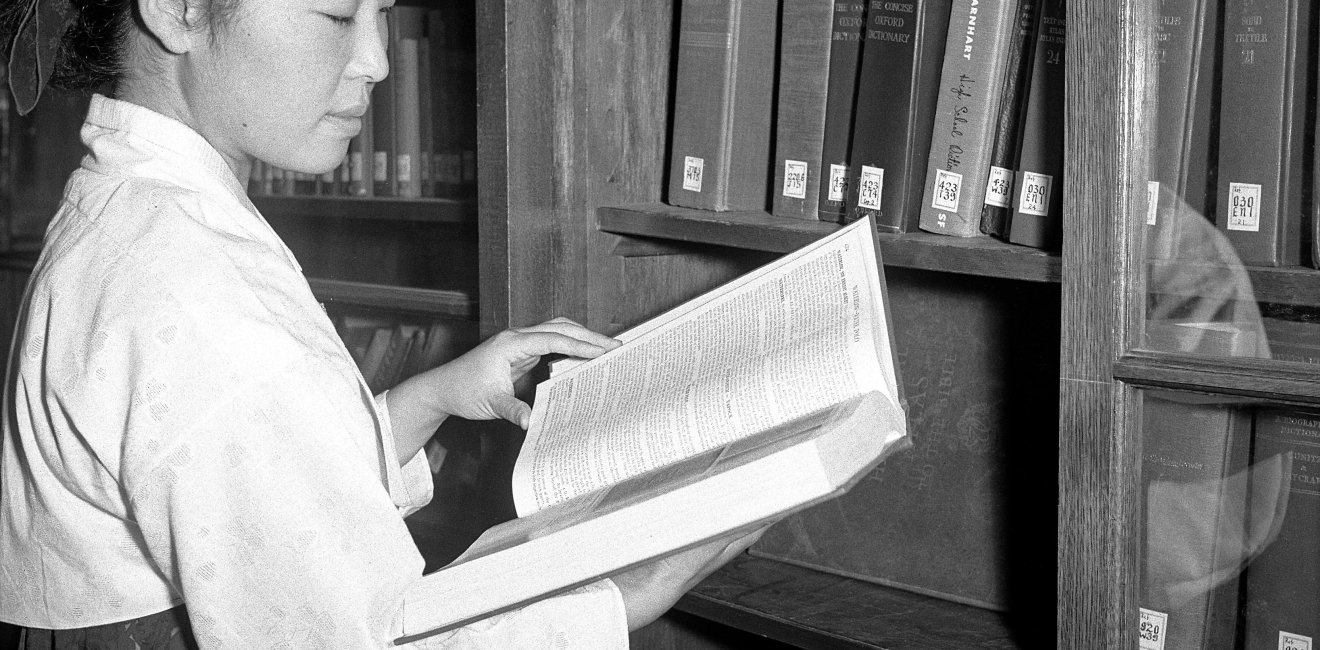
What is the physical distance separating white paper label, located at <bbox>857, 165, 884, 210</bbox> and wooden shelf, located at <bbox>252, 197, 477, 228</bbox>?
0.46m

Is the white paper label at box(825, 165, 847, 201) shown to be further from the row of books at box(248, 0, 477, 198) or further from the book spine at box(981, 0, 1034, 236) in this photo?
the row of books at box(248, 0, 477, 198)

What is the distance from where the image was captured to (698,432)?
0.76m

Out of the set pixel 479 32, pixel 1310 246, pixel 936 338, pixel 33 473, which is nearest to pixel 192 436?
pixel 33 473

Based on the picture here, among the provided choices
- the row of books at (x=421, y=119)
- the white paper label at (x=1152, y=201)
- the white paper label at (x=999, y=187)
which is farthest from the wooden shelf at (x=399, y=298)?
the white paper label at (x=1152, y=201)

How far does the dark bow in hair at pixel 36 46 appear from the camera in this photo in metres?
0.82

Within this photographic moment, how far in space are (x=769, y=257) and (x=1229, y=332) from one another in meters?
0.64

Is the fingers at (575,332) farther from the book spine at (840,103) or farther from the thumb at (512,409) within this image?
the book spine at (840,103)

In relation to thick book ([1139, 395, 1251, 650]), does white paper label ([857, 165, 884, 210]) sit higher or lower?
higher

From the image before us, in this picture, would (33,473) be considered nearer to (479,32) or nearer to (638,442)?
(638,442)

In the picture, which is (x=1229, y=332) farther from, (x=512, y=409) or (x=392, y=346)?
(x=392, y=346)

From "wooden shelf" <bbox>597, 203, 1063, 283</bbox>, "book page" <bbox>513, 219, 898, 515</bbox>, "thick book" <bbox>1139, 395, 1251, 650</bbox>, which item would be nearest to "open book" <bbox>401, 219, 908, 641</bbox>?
"book page" <bbox>513, 219, 898, 515</bbox>

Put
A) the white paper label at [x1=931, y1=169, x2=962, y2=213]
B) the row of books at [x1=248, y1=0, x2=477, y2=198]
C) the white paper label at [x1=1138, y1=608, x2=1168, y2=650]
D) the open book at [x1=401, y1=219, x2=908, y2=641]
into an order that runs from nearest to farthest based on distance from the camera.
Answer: the open book at [x1=401, y1=219, x2=908, y2=641] < the white paper label at [x1=1138, y1=608, x2=1168, y2=650] < the white paper label at [x1=931, y1=169, x2=962, y2=213] < the row of books at [x1=248, y1=0, x2=477, y2=198]

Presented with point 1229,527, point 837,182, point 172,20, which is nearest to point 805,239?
point 837,182

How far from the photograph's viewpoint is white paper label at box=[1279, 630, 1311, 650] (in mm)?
811
